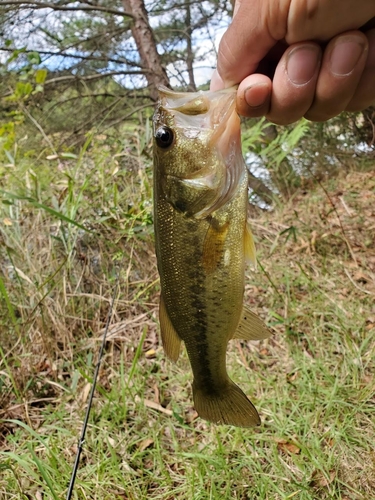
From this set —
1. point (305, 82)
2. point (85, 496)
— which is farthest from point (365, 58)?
point (85, 496)

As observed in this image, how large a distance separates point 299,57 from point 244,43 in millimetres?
185

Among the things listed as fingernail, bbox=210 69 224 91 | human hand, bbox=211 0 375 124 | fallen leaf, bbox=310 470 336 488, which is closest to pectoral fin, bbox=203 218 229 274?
human hand, bbox=211 0 375 124

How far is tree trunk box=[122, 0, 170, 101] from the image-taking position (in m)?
6.05

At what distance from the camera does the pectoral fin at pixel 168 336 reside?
1.48 m

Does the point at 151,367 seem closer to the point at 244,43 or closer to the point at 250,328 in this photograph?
the point at 250,328

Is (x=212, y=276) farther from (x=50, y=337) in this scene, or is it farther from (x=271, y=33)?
(x=50, y=337)

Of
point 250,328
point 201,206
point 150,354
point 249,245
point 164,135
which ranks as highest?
point 164,135

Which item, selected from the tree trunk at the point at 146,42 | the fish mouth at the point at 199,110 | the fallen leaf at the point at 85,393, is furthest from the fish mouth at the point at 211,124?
the tree trunk at the point at 146,42

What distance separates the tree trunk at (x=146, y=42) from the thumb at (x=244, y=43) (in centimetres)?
496

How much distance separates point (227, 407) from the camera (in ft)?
4.98

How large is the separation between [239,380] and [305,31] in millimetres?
2032

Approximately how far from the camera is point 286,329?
292 centimetres

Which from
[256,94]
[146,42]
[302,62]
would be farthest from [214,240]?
[146,42]

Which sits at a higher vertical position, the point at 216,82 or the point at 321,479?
the point at 216,82
